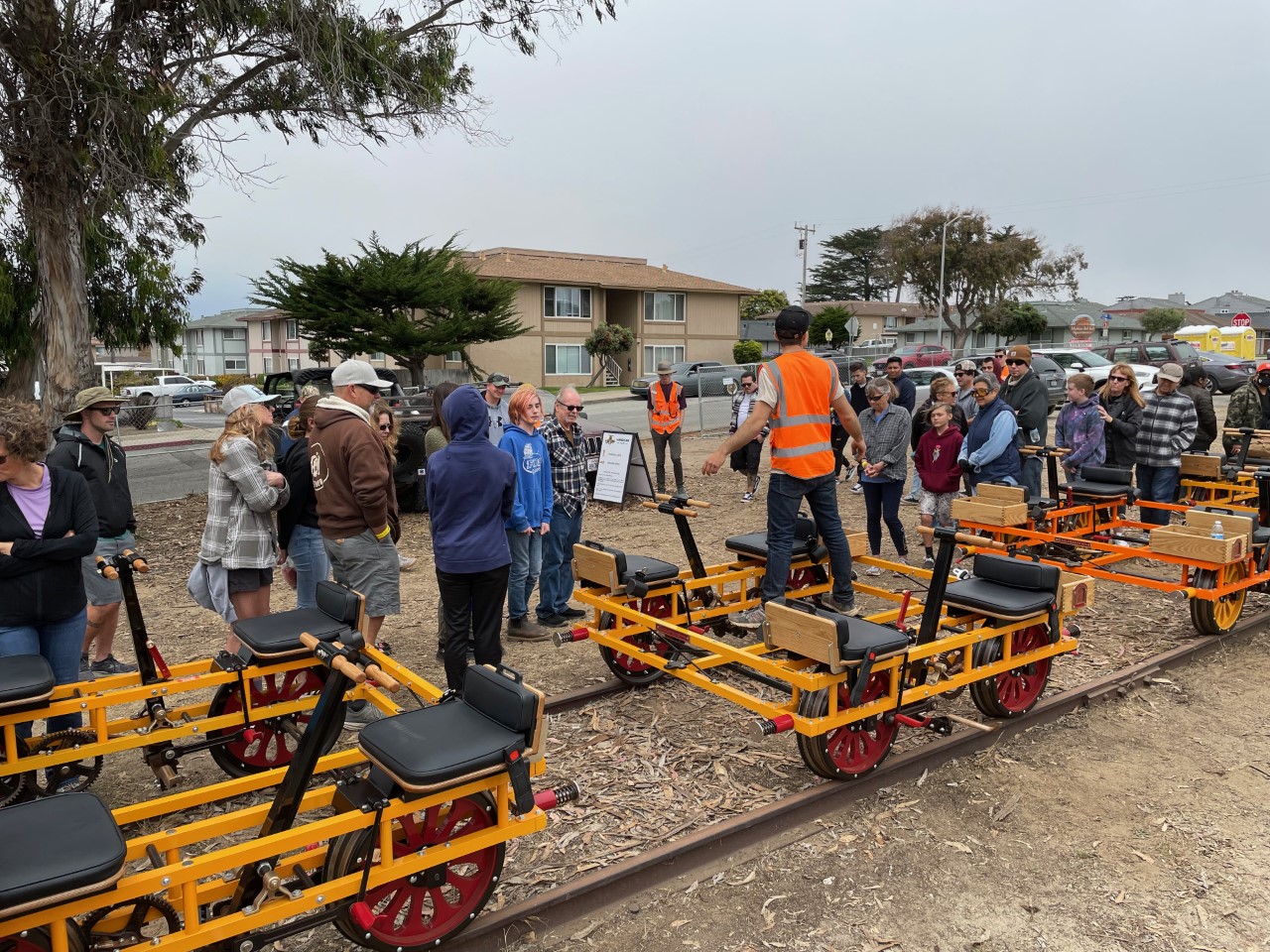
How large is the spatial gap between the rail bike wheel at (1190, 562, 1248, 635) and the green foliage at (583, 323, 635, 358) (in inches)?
1489

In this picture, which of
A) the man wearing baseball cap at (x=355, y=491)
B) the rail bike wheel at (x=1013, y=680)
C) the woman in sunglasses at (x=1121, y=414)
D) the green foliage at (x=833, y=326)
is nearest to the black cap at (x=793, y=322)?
the rail bike wheel at (x=1013, y=680)

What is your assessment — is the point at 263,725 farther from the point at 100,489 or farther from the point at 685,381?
the point at 685,381

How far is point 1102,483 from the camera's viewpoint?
8.62m

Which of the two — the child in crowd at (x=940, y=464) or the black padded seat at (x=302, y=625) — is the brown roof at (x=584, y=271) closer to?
the child in crowd at (x=940, y=464)

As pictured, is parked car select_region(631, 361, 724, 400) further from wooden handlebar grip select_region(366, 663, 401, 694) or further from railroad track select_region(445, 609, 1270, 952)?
wooden handlebar grip select_region(366, 663, 401, 694)

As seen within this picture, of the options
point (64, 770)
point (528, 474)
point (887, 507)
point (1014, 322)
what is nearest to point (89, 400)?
point (64, 770)

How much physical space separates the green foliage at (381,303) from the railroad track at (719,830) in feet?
93.0

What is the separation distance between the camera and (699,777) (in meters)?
4.60

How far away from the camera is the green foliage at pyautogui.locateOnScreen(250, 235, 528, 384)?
103ft

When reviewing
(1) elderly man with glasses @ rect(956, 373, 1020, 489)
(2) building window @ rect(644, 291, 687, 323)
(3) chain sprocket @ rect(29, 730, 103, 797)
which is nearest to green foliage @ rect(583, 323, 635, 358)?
(2) building window @ rect(644, 291, 687, 323)

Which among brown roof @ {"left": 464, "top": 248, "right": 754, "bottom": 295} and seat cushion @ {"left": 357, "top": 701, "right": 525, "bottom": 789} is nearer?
seat cushion @ {"left": 357, "top": 701, "right": 525, "bottom": 789}

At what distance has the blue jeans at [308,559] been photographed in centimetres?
561

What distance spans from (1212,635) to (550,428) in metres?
5.36

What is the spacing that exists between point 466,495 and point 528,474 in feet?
5.72
